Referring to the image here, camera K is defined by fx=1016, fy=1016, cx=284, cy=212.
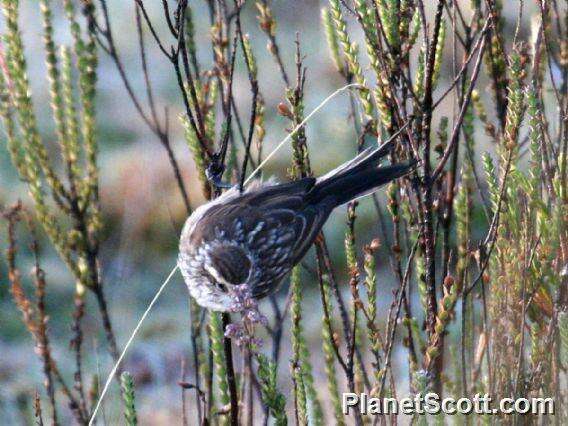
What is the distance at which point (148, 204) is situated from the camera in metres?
7.40

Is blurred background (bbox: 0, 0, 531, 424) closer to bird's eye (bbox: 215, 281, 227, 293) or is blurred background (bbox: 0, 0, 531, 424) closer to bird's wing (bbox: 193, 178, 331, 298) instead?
bird's wing (bbox: 193, 178, 331, 298)

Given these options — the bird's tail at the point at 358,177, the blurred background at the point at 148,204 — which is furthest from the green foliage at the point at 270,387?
the blurred background at the point at 148,204

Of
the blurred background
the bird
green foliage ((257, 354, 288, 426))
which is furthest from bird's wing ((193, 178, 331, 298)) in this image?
the blurred background

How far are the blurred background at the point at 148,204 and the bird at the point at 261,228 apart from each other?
2.28 meters

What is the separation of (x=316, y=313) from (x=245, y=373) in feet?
14.4

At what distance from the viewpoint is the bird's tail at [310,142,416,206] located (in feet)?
9.49

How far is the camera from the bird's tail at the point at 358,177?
2.89 metres

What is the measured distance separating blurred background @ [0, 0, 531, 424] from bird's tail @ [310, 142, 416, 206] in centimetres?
238

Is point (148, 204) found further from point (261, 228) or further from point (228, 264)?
point (228, 264)

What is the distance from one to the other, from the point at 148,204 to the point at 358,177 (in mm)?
4330

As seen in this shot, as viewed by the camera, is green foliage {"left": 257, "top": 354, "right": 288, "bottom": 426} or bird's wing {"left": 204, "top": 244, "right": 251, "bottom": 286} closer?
green foliage {"left": 257, "top": 354, "right": 288, "bottom": 426}

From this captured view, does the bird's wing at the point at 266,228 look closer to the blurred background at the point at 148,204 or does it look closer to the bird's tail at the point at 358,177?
the bird's tail at the point at 358,177

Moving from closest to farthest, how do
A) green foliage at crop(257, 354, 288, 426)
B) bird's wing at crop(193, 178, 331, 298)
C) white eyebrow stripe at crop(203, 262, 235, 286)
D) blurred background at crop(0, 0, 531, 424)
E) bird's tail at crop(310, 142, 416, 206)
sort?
green foliage at crop(257, 354, 288, 426) < bird's tail at crop(310, 142, 416, 206) < white eyebrow stripe at crop(203, 262, 235, 286) < bird's wing at crop(193, 178, 331, 298) < blurred background at crop(0, 0, 531, 424)

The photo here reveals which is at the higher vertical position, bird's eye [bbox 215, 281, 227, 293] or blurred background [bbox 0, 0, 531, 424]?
blurred background [bbox 0, 0, 531, 424]
